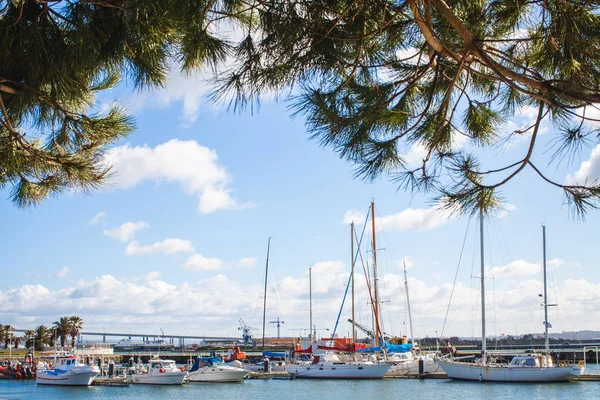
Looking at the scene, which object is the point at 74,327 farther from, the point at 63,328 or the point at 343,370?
the point at 343,370

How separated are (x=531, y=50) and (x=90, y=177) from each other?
14.4ft

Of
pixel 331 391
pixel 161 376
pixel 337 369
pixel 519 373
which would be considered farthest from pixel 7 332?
pixel 519 373

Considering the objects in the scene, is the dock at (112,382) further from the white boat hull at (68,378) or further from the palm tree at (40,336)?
the palm tree at (40,336)

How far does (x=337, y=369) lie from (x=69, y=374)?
55.7 feet

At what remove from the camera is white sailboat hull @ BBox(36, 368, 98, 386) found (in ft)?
134

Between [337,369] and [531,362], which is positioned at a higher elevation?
[531,362]

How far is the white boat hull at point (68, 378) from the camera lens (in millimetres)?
41000

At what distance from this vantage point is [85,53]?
508cm

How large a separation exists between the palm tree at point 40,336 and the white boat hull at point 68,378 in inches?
1402

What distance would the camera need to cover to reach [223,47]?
4.99 m

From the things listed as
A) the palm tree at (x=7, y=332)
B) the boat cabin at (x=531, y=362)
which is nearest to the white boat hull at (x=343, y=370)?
the boat cabin at (x=531, y=362)

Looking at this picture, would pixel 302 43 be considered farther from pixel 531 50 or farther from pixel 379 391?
pixel 379 391

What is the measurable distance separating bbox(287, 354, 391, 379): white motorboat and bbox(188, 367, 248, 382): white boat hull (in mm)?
4163

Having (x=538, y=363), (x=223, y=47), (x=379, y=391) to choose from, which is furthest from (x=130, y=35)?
(x=538, y=363)
